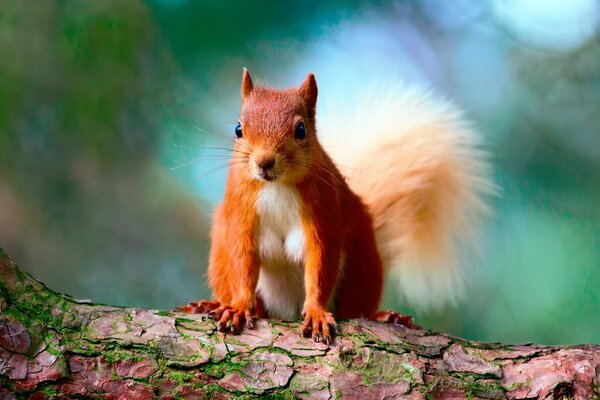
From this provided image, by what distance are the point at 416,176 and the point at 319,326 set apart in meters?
0.90

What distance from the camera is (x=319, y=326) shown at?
Answer: 4.91ft

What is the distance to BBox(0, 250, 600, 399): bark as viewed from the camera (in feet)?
4.21

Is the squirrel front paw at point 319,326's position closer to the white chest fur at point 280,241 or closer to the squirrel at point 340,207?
the squirrel at point 340,207

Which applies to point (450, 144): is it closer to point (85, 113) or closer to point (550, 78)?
point (550, 78)

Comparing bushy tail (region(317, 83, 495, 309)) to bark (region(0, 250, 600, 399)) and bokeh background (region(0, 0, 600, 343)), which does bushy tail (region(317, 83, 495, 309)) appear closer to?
bokeh background (region(0, 0, 600, 343))

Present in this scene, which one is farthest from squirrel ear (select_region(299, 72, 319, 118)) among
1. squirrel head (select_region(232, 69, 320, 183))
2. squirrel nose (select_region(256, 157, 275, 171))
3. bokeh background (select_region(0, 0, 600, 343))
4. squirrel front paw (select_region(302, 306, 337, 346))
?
bokeh background (select_region(0, 0, 600, 343))

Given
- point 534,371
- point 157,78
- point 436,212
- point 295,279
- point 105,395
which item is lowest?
point 105,395

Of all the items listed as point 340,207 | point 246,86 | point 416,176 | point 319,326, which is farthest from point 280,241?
point 416,176

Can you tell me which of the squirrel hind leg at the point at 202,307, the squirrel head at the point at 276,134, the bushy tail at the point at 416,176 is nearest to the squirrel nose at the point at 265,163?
the squirrel head at the point at 276,134

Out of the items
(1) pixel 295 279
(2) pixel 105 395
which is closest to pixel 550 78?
(1) pixel 295 279

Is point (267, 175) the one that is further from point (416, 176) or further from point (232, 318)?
point (416, 176)

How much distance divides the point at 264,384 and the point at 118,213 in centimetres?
119

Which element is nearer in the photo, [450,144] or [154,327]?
[154,327]

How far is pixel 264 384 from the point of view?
1350mm
